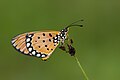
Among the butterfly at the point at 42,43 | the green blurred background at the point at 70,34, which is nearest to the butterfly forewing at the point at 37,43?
the butterfly at the point at 42,43

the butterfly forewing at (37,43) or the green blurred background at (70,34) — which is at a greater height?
the butterfly forewing at (37,43)

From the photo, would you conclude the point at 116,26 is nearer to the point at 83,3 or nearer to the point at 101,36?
the point at 101,36

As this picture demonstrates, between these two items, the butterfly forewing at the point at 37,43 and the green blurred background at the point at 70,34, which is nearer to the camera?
the butterfly forewing at the point at 37,43

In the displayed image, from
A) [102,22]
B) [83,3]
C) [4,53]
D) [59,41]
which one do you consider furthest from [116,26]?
[59,41]

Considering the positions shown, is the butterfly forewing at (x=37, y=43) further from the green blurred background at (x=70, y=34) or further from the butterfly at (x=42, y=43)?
the green blurred background at (x=70, y=34)

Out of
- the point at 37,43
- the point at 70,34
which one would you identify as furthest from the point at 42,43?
the point at 70,34
